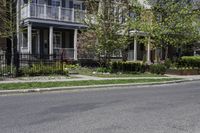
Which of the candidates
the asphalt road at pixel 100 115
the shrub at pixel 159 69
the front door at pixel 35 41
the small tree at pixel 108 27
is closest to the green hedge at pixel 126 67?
the small tree at pixel 108 27

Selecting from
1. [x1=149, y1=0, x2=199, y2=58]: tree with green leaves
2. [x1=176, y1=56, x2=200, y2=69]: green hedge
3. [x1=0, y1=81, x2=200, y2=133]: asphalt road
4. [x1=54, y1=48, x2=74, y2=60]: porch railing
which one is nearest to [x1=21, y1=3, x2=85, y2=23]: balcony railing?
[x1=54, y1=48, x2=74, y2=60]: porch railing

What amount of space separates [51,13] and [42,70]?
1083 centimetres

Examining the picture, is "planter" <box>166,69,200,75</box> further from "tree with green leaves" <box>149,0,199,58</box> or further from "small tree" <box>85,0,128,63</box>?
"small tree" <box>85,0,128,63</box>

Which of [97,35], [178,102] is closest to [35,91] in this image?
[178,102]

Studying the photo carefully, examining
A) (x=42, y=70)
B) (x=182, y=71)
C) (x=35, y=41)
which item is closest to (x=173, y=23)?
(x=182, y=71)

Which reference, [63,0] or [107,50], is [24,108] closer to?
[107,50]

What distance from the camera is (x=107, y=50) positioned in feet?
89.3

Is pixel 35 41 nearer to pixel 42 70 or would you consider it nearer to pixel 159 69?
pixel 42 70

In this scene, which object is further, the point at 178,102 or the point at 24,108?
the point at 178,102

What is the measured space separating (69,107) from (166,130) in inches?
155

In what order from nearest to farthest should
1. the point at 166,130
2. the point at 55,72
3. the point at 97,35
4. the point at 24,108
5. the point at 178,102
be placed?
the point at 166,130, the point at 24,108, the point at 178,102, the point at 55,72, the point at 97,35

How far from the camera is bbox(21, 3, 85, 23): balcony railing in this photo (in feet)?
100

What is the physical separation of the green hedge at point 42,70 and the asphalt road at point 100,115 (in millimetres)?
8658

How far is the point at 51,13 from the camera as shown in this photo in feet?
104
